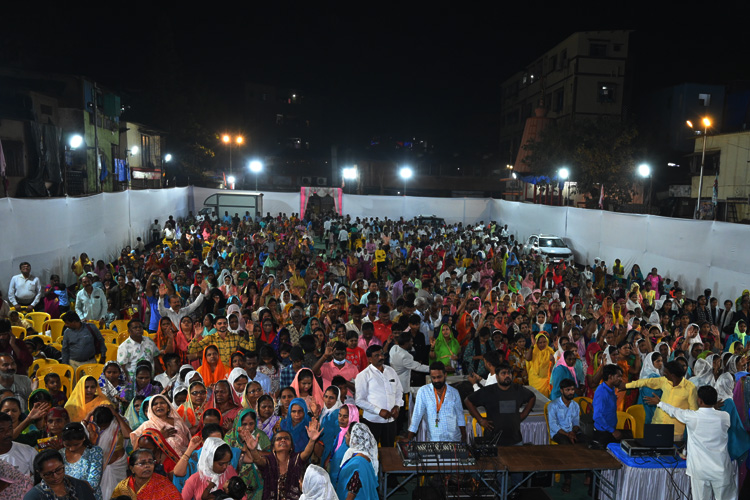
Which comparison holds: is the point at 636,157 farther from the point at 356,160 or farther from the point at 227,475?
the point at 227,475

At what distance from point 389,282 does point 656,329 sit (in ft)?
18.6

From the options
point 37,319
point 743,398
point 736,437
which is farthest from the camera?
point 37,319

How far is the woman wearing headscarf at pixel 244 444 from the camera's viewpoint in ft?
14.1

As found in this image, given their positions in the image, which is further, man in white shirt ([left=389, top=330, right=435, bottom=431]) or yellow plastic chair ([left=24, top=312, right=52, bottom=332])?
yellow plastic chair ([left=24, top=312, right=52, bottom=332])

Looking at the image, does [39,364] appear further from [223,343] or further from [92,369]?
[223,343]

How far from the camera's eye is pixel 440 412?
5430mm

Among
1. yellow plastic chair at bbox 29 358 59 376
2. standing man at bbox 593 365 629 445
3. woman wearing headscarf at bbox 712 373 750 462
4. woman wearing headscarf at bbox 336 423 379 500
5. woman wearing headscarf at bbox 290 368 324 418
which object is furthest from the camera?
yellow plastic chair at bbox 29 358 59 376

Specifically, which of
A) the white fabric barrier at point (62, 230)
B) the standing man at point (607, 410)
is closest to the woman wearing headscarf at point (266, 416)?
the standing man at point (607, 410)

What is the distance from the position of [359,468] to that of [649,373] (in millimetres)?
4145

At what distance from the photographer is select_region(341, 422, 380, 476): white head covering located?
4270 millimetres

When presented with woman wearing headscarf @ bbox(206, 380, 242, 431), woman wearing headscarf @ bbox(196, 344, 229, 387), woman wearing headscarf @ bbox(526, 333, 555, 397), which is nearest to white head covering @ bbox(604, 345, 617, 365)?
woman wearing headscarf @ bbox(526, 333, 555, 397)

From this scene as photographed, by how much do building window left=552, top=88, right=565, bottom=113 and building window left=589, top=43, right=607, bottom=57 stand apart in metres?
3.03

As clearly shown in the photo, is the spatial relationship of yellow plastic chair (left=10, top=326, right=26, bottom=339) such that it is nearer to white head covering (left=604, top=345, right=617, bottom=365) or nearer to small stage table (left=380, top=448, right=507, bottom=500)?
small stage table (left=380, top=448, right=507, bottom=500)

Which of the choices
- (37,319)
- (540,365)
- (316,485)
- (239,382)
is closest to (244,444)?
(316,485)
